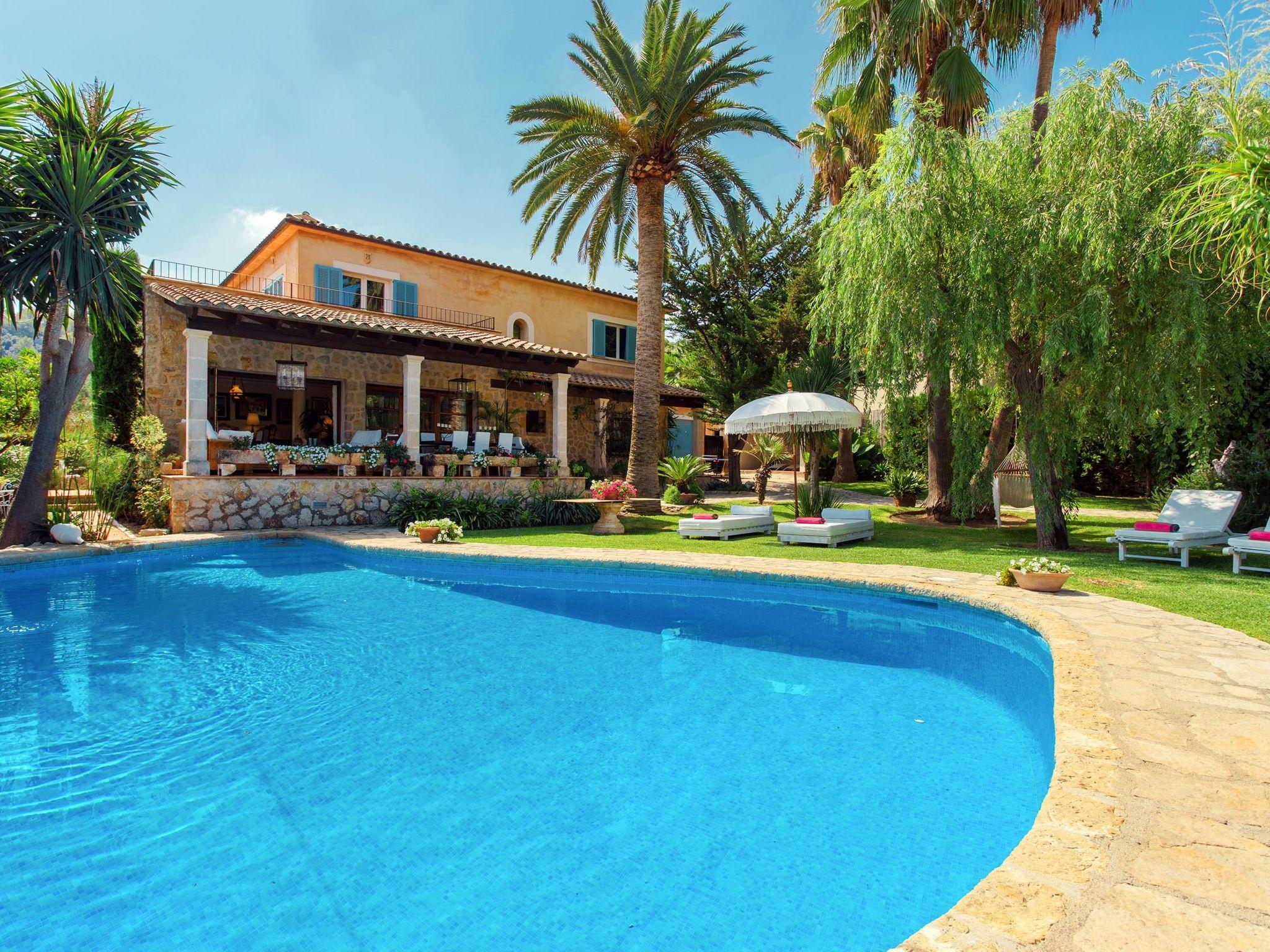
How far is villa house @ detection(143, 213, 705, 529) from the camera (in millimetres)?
14258

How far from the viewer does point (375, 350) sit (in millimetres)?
15562

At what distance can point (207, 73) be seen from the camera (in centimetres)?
1438

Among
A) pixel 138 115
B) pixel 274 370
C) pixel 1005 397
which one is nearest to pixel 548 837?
pixel 1005 397

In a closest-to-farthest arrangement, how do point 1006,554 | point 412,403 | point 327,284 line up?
1. point 1006,554
2. point 412,403
3. point 327,284

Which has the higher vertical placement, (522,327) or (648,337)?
(522,327)

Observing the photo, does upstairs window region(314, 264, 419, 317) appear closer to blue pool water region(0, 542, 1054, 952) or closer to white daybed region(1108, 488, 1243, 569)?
blue pool water region(0, 542, 1054, 952)

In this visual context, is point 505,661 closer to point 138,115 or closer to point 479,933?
point 479,933

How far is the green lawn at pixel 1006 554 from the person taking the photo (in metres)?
7.00

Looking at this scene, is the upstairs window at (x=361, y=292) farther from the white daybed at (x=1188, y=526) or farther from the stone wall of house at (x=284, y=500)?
the white daybed at (x=1188, y=526)

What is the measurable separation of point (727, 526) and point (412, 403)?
26.6ft

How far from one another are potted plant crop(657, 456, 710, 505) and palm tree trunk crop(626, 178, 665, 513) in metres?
2.28

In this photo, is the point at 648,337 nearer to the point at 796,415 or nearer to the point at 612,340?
the point at 796,415

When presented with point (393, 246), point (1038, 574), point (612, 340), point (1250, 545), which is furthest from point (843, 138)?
point (1038, 574)

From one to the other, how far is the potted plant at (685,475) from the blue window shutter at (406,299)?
8535 millimetres
